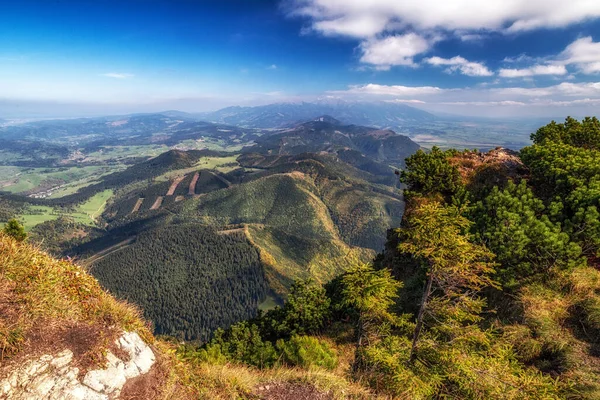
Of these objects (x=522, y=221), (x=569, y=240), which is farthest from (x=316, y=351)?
(x=569, y=240)

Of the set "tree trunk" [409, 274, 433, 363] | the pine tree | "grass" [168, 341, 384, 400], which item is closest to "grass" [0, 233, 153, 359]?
"grass" [168, 341, 384, 400]

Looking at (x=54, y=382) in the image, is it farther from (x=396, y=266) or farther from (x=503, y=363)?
(x=396, y=266)

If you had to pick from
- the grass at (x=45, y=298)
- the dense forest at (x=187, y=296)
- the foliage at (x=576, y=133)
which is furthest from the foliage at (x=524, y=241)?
the dense forest at (x=187, y=296)

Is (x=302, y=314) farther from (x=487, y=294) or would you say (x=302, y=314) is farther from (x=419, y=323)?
(x=419, y=323)

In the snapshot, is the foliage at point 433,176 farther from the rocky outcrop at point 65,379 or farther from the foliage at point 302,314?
the rocky outcrop at point 65,379

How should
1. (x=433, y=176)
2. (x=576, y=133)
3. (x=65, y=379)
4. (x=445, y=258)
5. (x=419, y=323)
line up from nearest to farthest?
(x=65, y=379) < (x=445, y=258) < (x=419, y=323) < (x=576, y=133) < (x=433, y=176)

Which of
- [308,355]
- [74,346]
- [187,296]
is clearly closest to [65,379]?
[74,346]

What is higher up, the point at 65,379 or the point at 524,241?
the point at 65,379

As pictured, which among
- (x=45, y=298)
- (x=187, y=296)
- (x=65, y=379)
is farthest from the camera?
(x=187, y=296)
